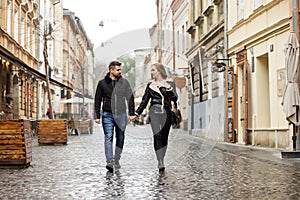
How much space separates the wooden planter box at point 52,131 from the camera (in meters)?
19.8

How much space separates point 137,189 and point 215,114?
16224mm

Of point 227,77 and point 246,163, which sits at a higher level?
point 227,77

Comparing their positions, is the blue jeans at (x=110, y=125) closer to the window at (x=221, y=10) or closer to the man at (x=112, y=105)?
the man at (x=112, y=105)

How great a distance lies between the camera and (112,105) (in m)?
9.64

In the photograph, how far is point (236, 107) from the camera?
68.5ft

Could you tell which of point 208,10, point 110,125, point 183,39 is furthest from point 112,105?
point 183,39

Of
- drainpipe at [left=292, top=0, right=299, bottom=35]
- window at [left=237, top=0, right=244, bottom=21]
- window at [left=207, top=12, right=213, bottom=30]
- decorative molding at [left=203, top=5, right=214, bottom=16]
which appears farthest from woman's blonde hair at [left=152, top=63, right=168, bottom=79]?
window at [left=207, top=12, right=213, bottom=30]

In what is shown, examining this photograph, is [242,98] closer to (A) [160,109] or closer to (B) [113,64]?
(A) [160,109]

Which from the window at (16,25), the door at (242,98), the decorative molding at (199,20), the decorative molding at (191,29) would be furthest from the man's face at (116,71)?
the decorative molding at (191,29)

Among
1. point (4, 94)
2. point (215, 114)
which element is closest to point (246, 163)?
point (215, 114)

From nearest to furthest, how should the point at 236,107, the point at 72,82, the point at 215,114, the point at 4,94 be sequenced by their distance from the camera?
the point at 236,107
the point at 215,114
the point at 4,94
the point at 72,82

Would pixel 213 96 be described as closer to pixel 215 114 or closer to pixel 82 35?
pixel 215 114

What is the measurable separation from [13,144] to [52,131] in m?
9.38

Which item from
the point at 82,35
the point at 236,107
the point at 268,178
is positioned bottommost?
the point at 268,178
